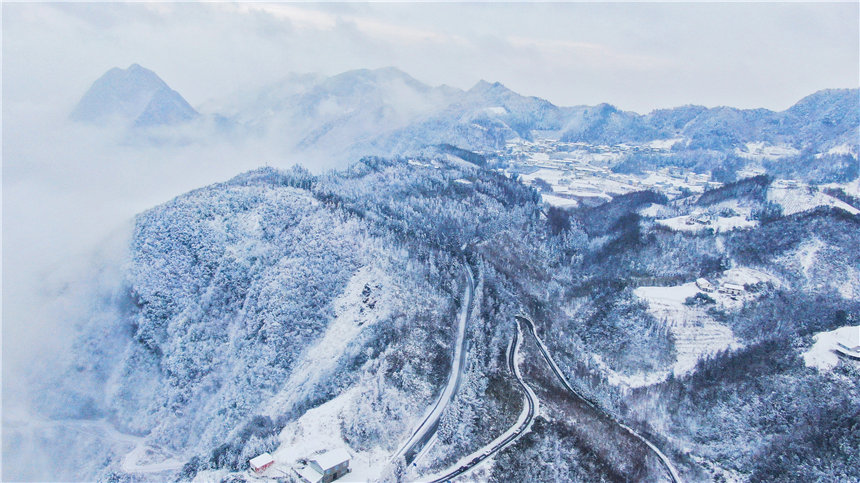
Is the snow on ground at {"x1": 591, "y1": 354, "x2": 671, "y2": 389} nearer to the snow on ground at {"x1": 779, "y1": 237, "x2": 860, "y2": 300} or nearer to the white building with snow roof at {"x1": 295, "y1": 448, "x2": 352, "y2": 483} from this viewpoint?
the snow on ground at {"x1": 779, "y1": 237, "x2": 860, "y2": 300}

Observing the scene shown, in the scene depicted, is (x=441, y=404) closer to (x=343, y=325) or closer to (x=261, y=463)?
(x=261, y=463)

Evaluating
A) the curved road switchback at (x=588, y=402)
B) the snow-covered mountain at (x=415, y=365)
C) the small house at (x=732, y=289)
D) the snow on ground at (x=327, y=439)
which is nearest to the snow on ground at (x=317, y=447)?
the snow on ground at (x=327, y=439)

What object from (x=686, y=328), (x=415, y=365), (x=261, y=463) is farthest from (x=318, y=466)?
(x=686, y=328)

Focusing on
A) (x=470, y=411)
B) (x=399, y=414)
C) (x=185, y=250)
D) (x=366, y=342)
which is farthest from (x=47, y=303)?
(x=470, y=411)

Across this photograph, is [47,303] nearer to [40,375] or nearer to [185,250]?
[40,375]

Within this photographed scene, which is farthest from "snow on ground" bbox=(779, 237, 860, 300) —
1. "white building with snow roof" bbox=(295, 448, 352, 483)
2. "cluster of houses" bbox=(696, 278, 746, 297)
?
"white building with snow roof" bbox=(295, 448, 352, 483)

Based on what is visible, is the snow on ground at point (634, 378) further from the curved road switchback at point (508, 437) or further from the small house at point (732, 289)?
the small house at point (732, 289)
